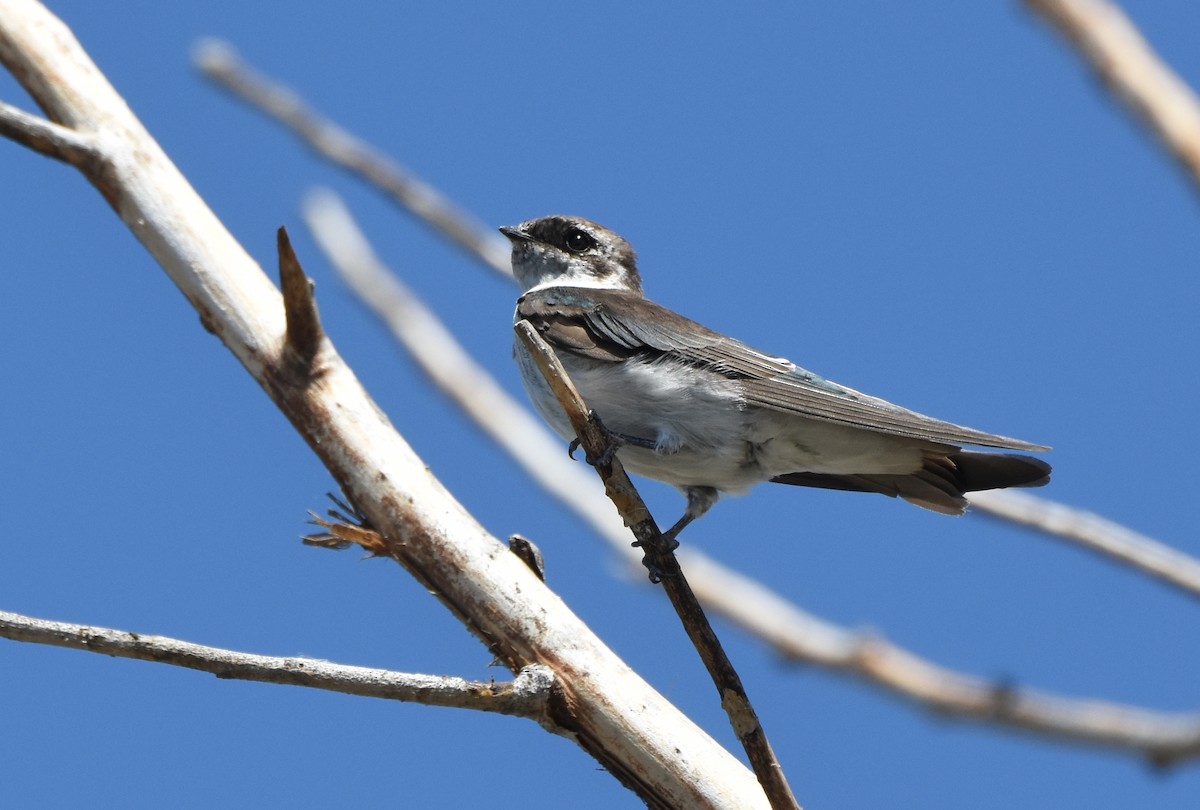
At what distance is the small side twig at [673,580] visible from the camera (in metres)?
3.92

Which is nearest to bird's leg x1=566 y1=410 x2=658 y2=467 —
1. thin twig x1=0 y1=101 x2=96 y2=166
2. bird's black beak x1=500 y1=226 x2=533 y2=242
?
bird's black beak x1=500 y1=226 x2=533 y2=242

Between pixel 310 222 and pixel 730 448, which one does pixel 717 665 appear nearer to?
pixel 730 448

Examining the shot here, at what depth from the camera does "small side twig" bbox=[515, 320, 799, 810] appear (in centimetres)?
392

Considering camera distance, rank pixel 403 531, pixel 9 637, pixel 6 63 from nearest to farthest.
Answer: pixel 9 637, pixel 403 531, pixel 6 63

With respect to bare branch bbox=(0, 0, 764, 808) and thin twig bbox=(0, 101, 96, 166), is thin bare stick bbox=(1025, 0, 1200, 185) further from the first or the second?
thin twig bbox=(0, 101, 96, 166)

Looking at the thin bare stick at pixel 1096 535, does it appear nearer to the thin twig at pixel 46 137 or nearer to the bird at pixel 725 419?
the bird at pixel 725 419

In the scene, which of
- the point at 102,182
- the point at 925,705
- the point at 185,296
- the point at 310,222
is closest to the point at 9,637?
the point at 185,296

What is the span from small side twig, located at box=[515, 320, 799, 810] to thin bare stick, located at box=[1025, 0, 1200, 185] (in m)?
1.96

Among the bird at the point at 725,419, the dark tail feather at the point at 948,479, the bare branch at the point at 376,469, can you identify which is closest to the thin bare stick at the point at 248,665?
the bare branch at the point at 376,469

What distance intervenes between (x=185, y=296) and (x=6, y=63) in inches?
55.5

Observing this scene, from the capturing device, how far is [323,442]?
507 cm

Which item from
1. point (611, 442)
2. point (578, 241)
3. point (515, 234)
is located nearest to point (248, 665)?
point (611, 442)

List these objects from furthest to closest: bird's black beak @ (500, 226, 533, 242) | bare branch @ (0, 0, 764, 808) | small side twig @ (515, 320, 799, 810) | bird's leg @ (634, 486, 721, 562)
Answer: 1. bird's black beak @ (500, 226, 533, 242)
2. bird's leg @ (634, 486, 721, 562)
3. bare branch @ (0, 0, 764, 808)
4. small side twig @ (515, 320, 799, 810)

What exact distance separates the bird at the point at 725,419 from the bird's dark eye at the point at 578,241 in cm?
129
